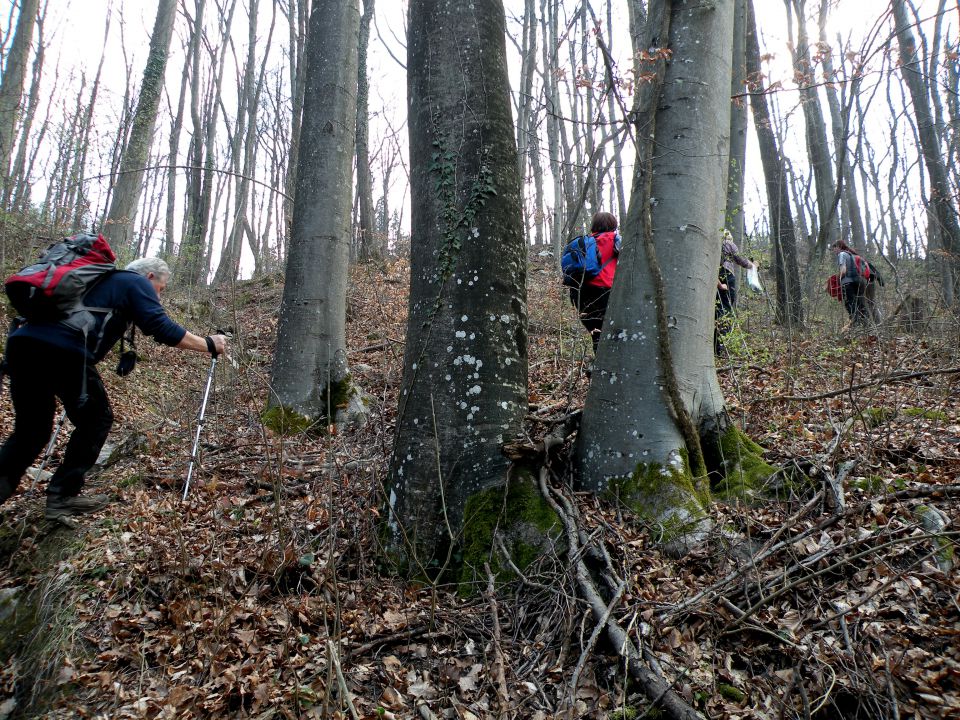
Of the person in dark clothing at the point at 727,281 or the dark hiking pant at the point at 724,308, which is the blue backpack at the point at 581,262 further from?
the person in dark clothing at the point at 727,281

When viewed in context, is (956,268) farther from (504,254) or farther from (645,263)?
(504,254)

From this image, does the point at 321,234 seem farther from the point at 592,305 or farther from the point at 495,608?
the point at 495,608

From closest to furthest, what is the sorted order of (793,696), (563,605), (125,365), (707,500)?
1. (793,696)
2. (563,605)
3. (707,500)
4. (125,365)

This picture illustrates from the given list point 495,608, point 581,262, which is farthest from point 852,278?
point 495,608

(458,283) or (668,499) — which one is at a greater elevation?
(458,283)

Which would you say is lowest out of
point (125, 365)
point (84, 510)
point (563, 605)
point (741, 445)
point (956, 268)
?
point (563, 605)

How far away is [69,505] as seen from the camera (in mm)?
3850

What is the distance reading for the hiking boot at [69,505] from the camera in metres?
3.80

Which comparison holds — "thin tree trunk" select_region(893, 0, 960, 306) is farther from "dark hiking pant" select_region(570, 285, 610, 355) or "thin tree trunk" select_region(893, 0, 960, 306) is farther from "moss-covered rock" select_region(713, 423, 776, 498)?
"moss-covered rock" select_region(713, 423, 776, 498)

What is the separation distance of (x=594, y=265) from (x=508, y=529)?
11.1ft

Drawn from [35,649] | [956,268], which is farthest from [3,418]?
[956,268]

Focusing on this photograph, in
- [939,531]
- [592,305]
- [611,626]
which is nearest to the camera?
[611,626]

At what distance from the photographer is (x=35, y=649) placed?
2943mm

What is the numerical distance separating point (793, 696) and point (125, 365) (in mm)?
4429
